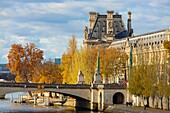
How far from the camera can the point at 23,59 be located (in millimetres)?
136250

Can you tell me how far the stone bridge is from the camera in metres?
90.8

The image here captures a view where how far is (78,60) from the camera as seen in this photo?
111375mm

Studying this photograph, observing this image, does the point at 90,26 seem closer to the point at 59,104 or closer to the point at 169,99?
the point at 59,104

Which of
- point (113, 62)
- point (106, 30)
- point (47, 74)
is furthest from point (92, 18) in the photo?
point (113, 62)

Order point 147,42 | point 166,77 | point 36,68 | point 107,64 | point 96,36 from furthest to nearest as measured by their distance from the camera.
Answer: point 96,36 < point 36,68 < point 147,42 < point 107,64 < point 166,77

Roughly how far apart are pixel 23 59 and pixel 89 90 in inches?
1774

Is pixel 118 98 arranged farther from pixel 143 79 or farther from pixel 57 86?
pixel 143 79

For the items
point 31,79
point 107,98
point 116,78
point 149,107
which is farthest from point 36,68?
point 149,107

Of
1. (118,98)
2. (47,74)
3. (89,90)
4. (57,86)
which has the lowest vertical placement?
(118,98)

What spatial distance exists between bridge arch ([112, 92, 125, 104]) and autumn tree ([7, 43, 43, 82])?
41.8 meters

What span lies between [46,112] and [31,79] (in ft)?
179

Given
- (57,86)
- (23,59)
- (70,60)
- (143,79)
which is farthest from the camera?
(23,59)

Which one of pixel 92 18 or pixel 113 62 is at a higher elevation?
pixel 92 18

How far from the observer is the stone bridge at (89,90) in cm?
9075
